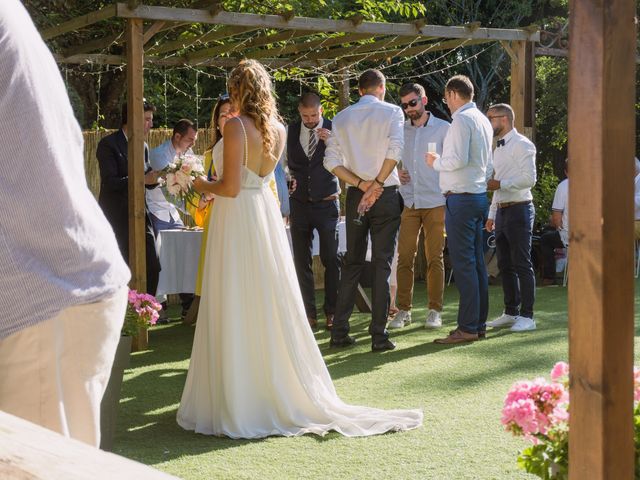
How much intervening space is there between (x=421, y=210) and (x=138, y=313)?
4492mm

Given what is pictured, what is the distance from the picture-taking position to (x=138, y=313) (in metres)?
5.73

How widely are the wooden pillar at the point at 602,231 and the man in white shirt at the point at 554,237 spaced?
1096 centimetres

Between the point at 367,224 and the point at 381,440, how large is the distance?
3.00 metres

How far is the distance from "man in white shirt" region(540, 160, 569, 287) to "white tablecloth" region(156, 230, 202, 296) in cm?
516

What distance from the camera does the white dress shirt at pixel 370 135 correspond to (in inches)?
319

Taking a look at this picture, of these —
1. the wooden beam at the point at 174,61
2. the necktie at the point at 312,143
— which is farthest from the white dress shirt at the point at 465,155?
the wooden beam at the point at 174,61

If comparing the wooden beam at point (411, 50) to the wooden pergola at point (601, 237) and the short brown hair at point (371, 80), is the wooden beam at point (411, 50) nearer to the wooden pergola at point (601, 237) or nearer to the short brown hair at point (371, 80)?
the short brown hair at point (371, 80)

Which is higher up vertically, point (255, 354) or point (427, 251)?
point (427, 251)

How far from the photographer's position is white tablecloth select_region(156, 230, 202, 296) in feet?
32.6

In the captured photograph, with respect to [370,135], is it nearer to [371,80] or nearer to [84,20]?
[371,80]

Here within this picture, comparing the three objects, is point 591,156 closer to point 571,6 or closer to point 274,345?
point 571,6

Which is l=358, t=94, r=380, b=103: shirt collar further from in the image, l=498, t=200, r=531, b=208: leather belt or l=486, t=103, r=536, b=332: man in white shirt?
l=498, t=200, r=531, b=208: leather belt

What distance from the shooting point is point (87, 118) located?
17.3 m

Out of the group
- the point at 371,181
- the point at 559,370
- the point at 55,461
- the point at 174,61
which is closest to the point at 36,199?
the point at 55,461
